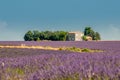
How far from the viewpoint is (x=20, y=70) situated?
7.10 meters

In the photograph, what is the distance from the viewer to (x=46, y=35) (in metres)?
85.5

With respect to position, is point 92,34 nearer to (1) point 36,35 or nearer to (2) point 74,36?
(2) point 74,36

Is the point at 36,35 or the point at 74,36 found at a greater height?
the point at 36,35

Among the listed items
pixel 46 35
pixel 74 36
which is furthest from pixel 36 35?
pixel 74 36

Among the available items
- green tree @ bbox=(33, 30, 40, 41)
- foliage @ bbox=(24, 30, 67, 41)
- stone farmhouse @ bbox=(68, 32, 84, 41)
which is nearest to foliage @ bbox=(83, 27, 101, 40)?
stone farmhouse @ bbox=(68, 32, 84, 41)

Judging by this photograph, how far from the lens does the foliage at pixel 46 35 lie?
8300 cm

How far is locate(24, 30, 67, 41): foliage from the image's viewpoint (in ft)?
272

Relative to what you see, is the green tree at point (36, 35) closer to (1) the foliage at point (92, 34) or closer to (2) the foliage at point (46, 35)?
(2) the foliage at point (46, 35)

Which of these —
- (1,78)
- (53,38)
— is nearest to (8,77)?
(1,78)

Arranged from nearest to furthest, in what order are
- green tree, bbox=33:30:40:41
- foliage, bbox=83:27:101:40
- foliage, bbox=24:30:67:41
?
foliage, bbox=24:30:67:41
green tree, bbox=33:30:40:41
foliage, bbox=83:27:101:40

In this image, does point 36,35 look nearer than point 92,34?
Yes

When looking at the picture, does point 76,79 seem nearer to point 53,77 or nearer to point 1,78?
point 53,77

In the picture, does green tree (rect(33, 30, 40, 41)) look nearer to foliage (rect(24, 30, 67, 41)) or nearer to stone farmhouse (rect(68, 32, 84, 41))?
foliage (rect(24, 30, 67, 41))

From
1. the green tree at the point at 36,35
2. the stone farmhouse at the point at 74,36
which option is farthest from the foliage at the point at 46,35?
the stone farmhouse at the point at 74,36
